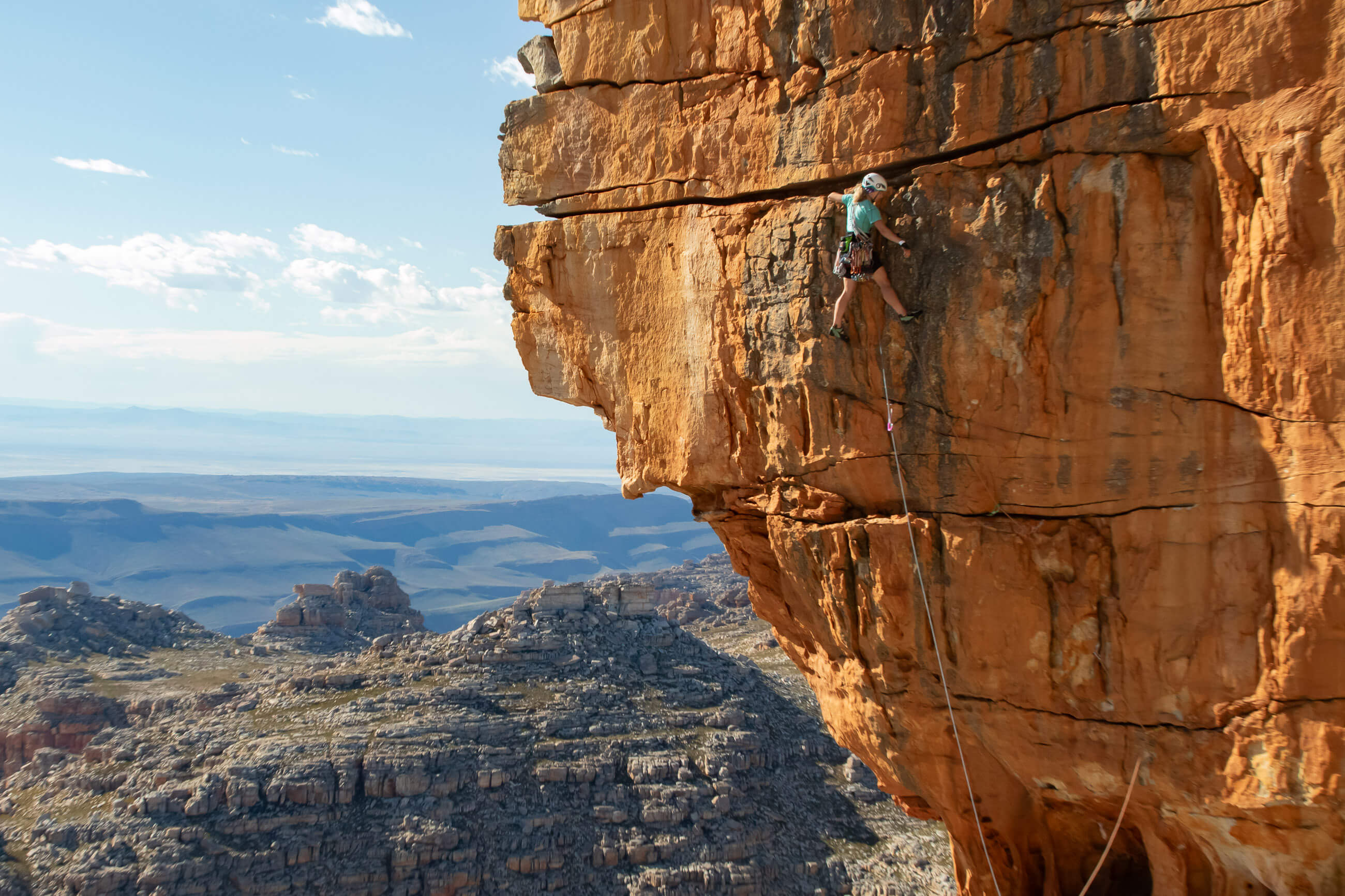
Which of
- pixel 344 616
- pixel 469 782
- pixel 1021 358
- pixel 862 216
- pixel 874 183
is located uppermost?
pixel 874 183

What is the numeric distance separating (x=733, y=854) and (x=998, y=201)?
2047 inches

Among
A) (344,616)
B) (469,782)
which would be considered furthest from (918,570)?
(344,616)

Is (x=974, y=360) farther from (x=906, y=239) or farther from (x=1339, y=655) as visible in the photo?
A: (x=1339, y=655)

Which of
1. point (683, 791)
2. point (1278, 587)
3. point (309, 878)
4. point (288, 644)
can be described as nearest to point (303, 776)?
point (309, 878)

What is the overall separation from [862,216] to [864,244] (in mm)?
239

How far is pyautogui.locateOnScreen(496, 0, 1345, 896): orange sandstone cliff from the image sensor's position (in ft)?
25.1

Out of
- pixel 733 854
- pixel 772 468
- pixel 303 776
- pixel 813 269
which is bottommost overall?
pixel 733 854

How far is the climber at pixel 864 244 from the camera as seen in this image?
28.2ft

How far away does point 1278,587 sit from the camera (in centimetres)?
796

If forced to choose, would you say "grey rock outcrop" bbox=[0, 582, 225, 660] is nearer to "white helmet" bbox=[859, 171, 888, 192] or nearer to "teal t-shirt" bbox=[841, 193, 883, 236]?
"teal t-shirt" bbox=[841, 193, 883, 236]

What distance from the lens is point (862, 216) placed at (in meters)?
8.62

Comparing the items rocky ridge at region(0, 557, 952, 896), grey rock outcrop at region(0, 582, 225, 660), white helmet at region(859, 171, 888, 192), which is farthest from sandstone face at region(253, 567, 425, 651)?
white helmet at region(859, 171, 888, 192)

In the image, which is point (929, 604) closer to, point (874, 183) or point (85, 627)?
point (874, 183)

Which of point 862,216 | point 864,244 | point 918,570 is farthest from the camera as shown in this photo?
point 918,570
